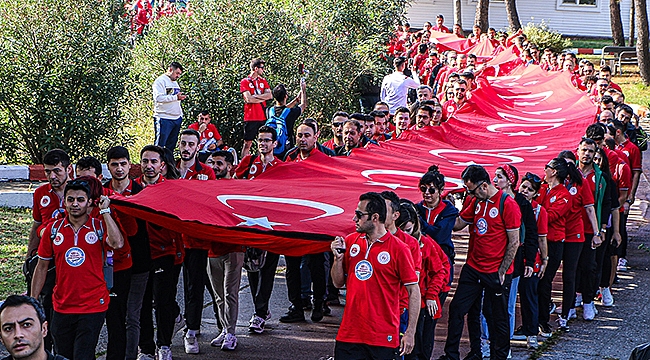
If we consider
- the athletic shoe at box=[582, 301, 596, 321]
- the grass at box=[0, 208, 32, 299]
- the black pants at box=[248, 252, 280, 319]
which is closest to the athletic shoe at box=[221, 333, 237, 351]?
the black pants at box=[248, 252, 280, 319]

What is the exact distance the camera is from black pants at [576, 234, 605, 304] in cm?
1071

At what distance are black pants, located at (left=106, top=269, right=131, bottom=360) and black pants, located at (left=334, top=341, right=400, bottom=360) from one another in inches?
83.2

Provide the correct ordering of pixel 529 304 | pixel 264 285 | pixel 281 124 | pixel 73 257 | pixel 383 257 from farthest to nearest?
1. pixel 281 124
2. pixel 264 285
3. pixel 529 304
4. pixel 73 257
5. pixel 383 257

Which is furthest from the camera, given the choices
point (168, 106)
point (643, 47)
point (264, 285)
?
point (643, 47)

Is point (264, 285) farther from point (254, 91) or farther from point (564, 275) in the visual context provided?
point (254, 91)

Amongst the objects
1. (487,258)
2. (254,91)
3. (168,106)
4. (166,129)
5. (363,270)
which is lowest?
(487,258)

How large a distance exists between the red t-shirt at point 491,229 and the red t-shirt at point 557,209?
157 centimetres

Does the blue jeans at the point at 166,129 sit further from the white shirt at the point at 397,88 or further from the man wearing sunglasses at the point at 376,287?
the man wearing sunglasses at the point at 376,287

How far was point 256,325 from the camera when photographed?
9.60 m

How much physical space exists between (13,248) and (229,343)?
445 centimetres

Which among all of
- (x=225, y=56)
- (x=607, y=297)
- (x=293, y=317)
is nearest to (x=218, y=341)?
(x=293, y=317)

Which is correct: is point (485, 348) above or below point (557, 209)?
below

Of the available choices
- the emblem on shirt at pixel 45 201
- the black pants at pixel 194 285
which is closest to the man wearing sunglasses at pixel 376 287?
the black pants at pixel 194 285

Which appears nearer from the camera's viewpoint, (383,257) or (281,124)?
(383,257)
